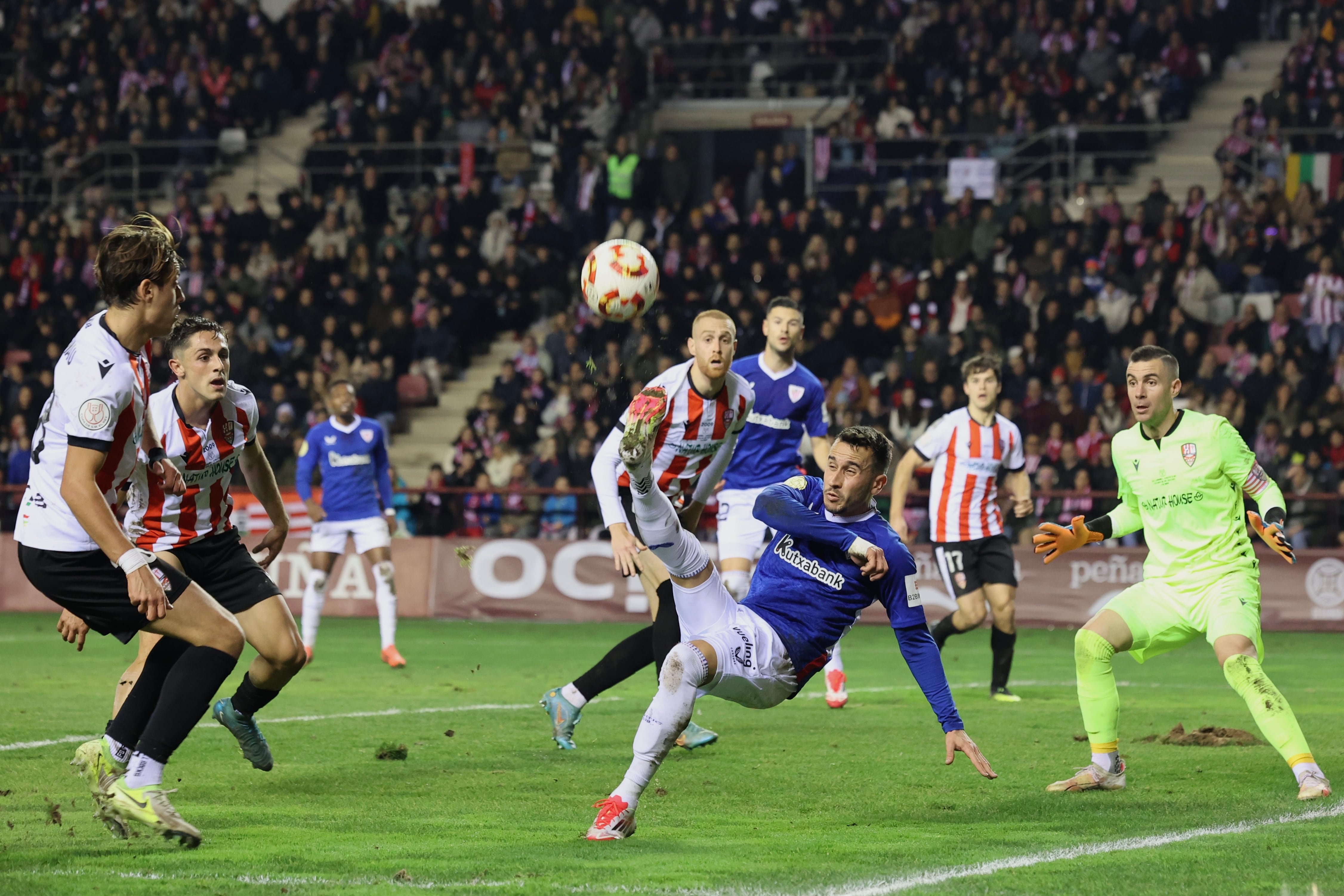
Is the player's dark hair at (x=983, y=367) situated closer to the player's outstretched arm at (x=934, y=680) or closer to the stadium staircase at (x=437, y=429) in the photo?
the player's outstretched arm at (x=934, y=680)

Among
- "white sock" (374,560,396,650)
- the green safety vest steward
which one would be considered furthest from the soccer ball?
the green safety vest steward

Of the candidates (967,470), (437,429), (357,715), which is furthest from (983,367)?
(437,429)

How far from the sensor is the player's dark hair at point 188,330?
22.5ft

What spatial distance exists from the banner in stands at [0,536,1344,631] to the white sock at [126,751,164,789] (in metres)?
11.0

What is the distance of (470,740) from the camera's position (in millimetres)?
9070

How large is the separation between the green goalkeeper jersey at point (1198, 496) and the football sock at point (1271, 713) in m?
0.54

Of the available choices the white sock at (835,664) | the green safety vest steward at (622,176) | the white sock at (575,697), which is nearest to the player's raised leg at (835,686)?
the white sock at (835,664)

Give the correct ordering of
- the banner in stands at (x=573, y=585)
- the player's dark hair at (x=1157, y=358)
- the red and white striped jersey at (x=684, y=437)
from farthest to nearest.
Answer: the banner in stands at (x=573, y=585) < the red and white striped jersey at (x=684, y=437) < the player's dark hair at (x=1157, y=358)

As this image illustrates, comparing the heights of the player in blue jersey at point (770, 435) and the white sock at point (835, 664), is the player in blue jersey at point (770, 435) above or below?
above

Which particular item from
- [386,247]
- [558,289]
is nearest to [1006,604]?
[558,289]

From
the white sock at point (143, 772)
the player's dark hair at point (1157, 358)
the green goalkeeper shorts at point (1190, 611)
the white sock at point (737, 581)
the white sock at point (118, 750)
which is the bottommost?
the white sock at point (737, 581)

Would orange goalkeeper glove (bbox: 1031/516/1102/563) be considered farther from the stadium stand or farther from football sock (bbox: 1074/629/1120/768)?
the stadium stand

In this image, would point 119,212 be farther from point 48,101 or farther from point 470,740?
point 470,740

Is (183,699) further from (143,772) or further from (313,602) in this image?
(313,602)
